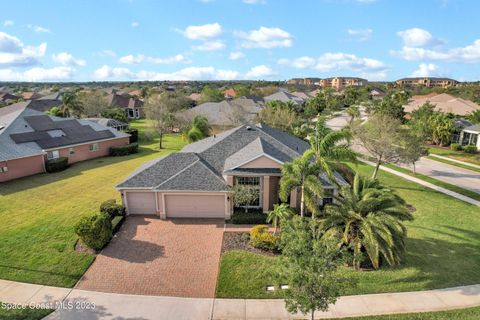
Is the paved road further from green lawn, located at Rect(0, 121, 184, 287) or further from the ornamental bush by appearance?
green lawn, located at Rect(0, 121, 184, 287)

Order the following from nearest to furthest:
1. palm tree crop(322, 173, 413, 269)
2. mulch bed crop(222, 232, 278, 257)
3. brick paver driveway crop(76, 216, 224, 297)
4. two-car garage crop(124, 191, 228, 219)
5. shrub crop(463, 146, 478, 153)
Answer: brick paver driveway crop(76, 216, 224, 297)
palm tree crop(322, 173, 413, 269)
mulch bed crop(222, 232, 278, 257)
two-car garage crop(124, 191, 228, 219)
shrub crop(463, 146, 478, 153)

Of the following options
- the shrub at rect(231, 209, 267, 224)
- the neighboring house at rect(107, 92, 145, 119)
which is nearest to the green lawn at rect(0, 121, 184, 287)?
the shrub at rect(231, 209, 267, 224)

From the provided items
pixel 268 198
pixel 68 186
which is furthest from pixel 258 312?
pixel 68 186

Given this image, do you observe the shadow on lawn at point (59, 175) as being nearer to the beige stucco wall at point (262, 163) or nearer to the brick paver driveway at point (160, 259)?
the brick paver driveway at point (160, 259)

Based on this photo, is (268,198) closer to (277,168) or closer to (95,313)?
(277,168)

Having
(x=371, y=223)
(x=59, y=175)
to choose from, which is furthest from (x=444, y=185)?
(x=59, y=175)

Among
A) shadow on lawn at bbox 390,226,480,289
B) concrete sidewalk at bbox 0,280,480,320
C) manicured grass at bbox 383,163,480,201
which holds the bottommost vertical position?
concrete sidewalk at bbox 0,280,480,320

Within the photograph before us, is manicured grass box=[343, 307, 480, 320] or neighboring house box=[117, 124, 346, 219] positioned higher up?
neighboring house box=[117, 124, 346, 219]

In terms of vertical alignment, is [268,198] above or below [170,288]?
above
